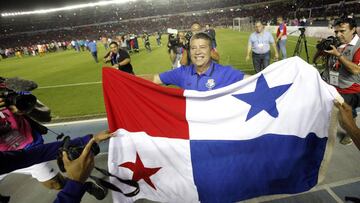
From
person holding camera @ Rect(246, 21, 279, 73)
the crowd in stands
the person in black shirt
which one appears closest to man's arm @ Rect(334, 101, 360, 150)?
the person in black shirt

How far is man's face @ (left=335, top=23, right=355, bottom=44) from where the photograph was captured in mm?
4566

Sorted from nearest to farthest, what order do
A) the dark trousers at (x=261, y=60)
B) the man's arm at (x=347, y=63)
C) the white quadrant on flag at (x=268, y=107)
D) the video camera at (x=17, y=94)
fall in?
1. the video camera at (x=17, y=94)
2. the white quadrant on flag at (x=268, y=107)
3. the man's arm at (x=347, y=63)
4. the dark trousers at (x=261, y=60)

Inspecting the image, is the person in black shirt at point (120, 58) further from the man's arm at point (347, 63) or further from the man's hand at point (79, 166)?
the man's hand at point (79, 166)

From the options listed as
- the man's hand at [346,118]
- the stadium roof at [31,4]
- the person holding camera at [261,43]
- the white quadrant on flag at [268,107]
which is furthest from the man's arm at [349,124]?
the stadium roof at [31,4]

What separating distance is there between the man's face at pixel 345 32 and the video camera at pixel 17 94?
4.78m

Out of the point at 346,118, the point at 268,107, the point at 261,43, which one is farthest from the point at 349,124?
the point at 261,43

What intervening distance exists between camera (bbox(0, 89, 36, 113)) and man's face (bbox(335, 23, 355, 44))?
15.7ft

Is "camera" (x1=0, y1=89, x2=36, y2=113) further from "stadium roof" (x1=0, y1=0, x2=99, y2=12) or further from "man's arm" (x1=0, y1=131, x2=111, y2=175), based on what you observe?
"stadium roof" (x1=0, y1=0, x2=99, y2=12)

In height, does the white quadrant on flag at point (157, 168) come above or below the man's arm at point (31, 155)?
below

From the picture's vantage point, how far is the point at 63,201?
1.75 m

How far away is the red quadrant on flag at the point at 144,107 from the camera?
10.5ft

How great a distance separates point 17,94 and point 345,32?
4947 mm

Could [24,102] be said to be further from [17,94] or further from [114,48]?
[114,48]

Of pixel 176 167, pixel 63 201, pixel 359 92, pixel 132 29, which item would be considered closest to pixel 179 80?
pixel 176 167
